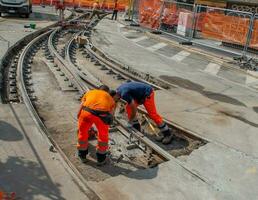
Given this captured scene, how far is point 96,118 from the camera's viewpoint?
700 centimetres

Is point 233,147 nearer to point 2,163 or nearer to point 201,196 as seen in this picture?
point 201,196

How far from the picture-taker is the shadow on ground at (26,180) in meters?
6.02

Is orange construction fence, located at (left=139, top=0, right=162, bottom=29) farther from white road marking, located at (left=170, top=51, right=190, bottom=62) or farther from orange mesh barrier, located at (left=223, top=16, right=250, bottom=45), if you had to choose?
orange mesh barrier, located at (left=223, top=16, right=250, bottom=45)

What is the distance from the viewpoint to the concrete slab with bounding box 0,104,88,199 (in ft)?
20.0

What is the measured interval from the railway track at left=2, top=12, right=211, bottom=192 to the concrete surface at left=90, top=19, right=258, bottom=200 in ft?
1.16

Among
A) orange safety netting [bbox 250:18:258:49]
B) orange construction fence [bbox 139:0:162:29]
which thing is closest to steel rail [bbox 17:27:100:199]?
orange safety netting [bbox 250:18:258:49]

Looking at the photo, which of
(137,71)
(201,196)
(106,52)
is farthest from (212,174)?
(106,52)

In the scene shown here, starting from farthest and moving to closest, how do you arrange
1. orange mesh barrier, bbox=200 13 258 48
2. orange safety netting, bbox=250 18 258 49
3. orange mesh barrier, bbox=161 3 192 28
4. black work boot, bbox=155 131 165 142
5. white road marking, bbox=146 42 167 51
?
orange mesh barrier, bbox=161 3 192 28 < white road marking, bbox=146 42 167 51 < orange mesh barrier, bbox=200 13 258 48 < orange safety netting, bbox=250 18 258 49 < black work boot, bbox=155 131 165 142

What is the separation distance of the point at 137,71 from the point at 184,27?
327 inches

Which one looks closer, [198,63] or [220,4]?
[198,63]

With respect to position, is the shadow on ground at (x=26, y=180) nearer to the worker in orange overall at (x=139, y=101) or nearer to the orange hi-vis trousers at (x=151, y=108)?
the worker in orange overall at (x=139, y=101)

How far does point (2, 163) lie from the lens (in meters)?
6.86

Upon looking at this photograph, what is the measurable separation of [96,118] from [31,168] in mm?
1383

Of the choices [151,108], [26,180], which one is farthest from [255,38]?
[26,180]
